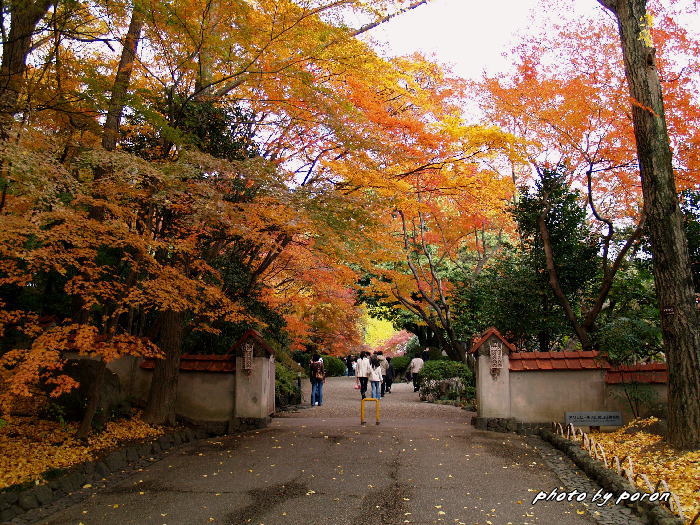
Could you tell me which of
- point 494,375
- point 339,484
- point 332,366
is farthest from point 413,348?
point 339,484

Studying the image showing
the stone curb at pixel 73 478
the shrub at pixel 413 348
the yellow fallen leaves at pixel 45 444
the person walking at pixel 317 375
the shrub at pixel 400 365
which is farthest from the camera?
the shrub at pixel 400 365

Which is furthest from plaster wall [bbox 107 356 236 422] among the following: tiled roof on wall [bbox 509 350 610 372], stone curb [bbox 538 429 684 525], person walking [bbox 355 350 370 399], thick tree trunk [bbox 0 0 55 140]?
stone curb [bbox 538 429 684 525]

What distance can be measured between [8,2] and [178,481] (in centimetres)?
672

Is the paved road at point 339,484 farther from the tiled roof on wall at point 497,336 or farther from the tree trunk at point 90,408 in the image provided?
the tiled roof on wall at point 497,336

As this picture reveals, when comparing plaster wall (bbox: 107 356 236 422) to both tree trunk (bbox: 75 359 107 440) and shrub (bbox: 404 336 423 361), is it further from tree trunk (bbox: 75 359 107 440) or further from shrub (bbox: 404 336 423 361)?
shrub (bbox: 404 336 423 361)

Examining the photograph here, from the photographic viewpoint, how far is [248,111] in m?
11.2

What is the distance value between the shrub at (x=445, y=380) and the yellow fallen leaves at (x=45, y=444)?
10.3 meters

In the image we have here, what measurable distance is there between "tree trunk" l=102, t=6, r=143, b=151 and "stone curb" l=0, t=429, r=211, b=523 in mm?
4842

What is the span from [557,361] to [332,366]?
2471cm

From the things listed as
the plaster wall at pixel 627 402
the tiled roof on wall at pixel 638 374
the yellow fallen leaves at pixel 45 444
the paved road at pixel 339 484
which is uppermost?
the tiled roof on wall at pixel 638 374

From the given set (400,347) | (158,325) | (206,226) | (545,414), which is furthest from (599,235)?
(400,347)

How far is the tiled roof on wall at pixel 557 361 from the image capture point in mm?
10602

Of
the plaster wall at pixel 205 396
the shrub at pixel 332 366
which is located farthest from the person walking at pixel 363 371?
the shrub at pixel 332 366

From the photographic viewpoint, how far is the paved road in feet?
17.9
